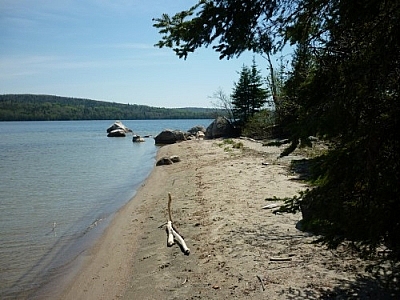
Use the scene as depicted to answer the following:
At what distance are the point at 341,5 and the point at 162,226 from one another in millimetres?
Result: 7835

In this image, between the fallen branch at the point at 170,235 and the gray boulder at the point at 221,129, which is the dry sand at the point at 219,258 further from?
the gray boulder at the point at 221,129

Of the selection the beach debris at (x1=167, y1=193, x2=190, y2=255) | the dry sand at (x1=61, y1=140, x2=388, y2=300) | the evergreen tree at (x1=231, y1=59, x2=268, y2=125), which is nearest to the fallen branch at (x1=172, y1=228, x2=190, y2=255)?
the beach debris at (x1=167, y1=193, x2=190, y2=255)

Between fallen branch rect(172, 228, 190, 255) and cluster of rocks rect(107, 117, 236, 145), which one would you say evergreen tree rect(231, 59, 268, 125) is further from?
fallen branch rect(172, 228, 190, 255)

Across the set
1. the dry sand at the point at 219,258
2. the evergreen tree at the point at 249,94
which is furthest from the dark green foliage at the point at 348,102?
the evergreen tree at the point at 249,94

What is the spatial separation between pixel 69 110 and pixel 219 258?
552 feet

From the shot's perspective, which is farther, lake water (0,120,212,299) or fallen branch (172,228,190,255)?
lake water (0,120,212,299)

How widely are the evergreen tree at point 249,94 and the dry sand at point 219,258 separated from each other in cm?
2797

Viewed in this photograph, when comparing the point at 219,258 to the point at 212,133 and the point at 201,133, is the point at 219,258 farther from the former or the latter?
the point at 201,133

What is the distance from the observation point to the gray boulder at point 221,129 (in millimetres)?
42906

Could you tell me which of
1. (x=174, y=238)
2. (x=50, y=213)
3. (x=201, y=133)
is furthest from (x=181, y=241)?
(x=201, y=133)

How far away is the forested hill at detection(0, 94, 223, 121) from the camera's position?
150m

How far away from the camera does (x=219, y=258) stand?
24.5 feet

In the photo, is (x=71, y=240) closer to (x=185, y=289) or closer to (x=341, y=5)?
(x=185, y=289)

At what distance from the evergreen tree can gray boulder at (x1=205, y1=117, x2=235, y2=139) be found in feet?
6.91
